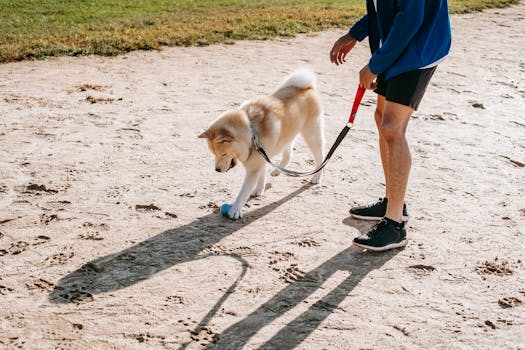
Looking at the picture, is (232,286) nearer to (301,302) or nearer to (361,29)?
(301,302)

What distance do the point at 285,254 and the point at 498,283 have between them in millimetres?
1350

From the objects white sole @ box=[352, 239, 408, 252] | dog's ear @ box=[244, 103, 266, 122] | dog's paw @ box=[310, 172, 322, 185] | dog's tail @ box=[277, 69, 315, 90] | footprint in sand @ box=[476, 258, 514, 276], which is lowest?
footprint in sand @ box=[476, 258, 514, 276]

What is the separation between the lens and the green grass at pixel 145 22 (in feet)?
30.0

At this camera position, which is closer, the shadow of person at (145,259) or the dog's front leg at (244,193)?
the shadow of person at (145,259)

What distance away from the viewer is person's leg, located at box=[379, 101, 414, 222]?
387cm

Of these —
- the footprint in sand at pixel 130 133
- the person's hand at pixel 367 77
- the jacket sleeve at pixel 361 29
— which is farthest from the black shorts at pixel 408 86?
the footprint in sand at pixel 130 133

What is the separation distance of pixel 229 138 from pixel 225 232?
2.20ft

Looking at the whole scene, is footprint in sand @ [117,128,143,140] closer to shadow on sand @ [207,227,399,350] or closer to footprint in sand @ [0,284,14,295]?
footprint in sand @ [0,284,14,295]

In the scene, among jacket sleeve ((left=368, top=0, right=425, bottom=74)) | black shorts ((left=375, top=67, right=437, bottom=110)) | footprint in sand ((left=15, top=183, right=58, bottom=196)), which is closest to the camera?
jacket sleeve ((left=368, top=0, right=425, bottom=74))

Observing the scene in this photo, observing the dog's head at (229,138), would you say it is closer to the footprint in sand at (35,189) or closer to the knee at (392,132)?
the knee at (392,132)

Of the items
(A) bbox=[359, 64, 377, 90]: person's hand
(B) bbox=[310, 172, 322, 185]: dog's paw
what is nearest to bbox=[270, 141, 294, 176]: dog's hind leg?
(B) bbox=[310, 172, 322, 185]: dog's paw

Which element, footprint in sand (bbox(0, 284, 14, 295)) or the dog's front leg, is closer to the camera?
footprint in sand (bbox(0, 284, 14, 295))

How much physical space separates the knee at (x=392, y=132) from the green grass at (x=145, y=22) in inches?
236

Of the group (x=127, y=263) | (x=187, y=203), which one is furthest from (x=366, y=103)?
(x=127, y=263)
